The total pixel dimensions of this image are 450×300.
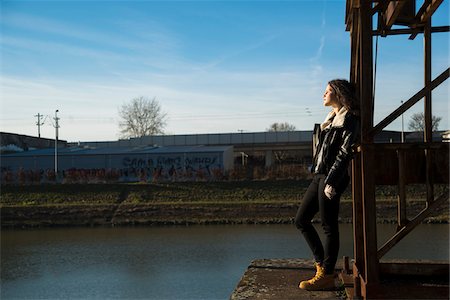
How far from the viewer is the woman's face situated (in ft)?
14.5


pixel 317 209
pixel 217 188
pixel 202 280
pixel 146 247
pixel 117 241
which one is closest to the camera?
pixel 317 209

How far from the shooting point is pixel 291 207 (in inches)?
1183

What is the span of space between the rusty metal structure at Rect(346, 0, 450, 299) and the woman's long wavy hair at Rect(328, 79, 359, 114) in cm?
9

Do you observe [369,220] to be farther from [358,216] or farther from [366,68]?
[366,68]

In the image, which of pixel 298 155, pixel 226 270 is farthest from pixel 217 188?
pixel 298 155

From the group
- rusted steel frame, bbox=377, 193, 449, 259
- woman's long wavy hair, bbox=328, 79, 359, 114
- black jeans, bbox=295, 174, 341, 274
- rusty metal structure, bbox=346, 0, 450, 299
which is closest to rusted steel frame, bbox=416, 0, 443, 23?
rusty metal structure, bbox=346, 0, 450, 299

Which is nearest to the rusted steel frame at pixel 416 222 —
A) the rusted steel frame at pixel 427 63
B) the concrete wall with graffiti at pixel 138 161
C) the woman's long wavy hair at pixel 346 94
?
the woman's long wavy hair at pixel 346 94

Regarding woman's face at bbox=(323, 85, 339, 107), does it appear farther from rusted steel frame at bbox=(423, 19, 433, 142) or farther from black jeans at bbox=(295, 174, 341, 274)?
rusted steel frame at bbox=(423, 19, 433, 142)

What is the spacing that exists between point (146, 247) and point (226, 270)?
6.29 metres

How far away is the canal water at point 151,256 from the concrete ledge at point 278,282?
6066 millimetres

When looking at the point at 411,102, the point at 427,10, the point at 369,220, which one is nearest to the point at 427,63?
the point at 427,10

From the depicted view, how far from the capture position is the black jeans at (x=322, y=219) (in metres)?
4.29

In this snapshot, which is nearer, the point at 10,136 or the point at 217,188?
the point at 217,188

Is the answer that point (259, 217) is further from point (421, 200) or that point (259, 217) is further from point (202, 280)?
point (202, 280)
